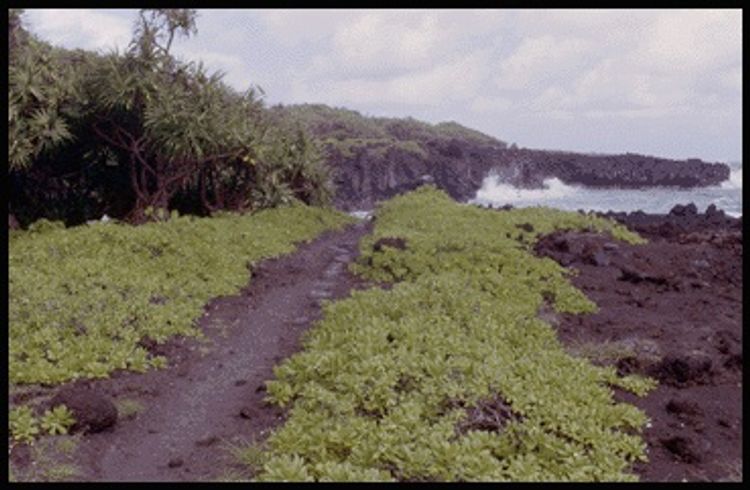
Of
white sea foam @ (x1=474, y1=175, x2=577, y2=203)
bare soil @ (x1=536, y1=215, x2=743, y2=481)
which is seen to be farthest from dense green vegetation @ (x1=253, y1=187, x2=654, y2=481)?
white sea foam @ (x1=474, y1=175, x2=577, y2=203)

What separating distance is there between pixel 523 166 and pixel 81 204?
57275mm

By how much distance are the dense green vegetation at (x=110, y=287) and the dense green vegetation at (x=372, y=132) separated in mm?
28105

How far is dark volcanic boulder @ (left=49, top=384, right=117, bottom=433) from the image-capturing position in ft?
30.6

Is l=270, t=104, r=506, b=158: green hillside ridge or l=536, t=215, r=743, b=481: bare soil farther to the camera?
l=270, t=104, r=506, b=158: green hillside ridge

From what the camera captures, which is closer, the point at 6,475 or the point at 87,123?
the point at 6,475

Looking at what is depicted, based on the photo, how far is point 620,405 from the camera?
9.84m

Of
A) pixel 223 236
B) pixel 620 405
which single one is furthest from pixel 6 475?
pixel 223 236

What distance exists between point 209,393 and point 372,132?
241 feet

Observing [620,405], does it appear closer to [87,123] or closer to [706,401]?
[706,401]

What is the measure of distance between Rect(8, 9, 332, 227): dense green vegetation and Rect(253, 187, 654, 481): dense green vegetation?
1179 centimetres

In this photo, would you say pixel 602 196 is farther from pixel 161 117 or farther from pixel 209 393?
pixel 209 393

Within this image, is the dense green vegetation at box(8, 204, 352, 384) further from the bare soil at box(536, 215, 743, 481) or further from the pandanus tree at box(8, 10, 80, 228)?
the bare soil at box(536, 215, 743, 481)

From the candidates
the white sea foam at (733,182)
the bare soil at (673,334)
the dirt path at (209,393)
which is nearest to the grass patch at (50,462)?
the dirt path at (209,393)

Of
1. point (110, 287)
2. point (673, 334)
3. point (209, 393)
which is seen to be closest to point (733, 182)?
point (673, 334)
